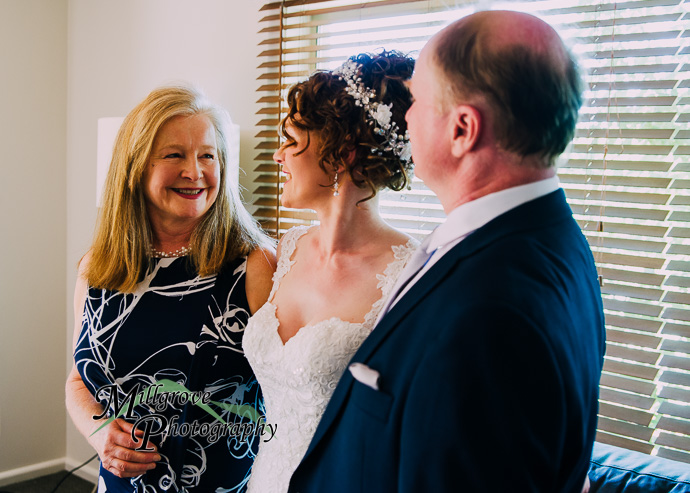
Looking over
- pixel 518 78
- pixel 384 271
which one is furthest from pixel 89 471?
pixel 518 78

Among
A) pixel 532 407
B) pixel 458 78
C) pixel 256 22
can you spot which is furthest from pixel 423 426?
pixel 256 22

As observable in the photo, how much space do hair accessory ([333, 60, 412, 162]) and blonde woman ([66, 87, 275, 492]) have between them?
499mm

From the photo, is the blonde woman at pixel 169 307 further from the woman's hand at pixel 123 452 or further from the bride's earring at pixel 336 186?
the bride's earring at pixel 336 186

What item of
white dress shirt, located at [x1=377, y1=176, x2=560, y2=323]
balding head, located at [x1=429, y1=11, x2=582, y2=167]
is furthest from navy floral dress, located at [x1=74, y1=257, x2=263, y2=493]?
balding head, located at [x1=429, y1=11, x2=582, y2=167]

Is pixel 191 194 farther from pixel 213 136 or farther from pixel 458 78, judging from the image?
pixel 458 78

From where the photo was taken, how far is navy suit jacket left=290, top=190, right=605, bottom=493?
679mm

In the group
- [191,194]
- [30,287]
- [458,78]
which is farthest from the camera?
[30,287]

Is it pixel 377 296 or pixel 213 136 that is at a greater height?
pixel 213 136

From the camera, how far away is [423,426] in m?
0.72

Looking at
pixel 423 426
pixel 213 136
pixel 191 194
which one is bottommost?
pixel 423 426

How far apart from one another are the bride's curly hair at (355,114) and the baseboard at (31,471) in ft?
9.27

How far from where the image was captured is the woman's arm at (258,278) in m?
1.58

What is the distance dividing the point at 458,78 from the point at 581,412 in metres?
0.47

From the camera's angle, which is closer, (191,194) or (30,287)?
(191,194)
